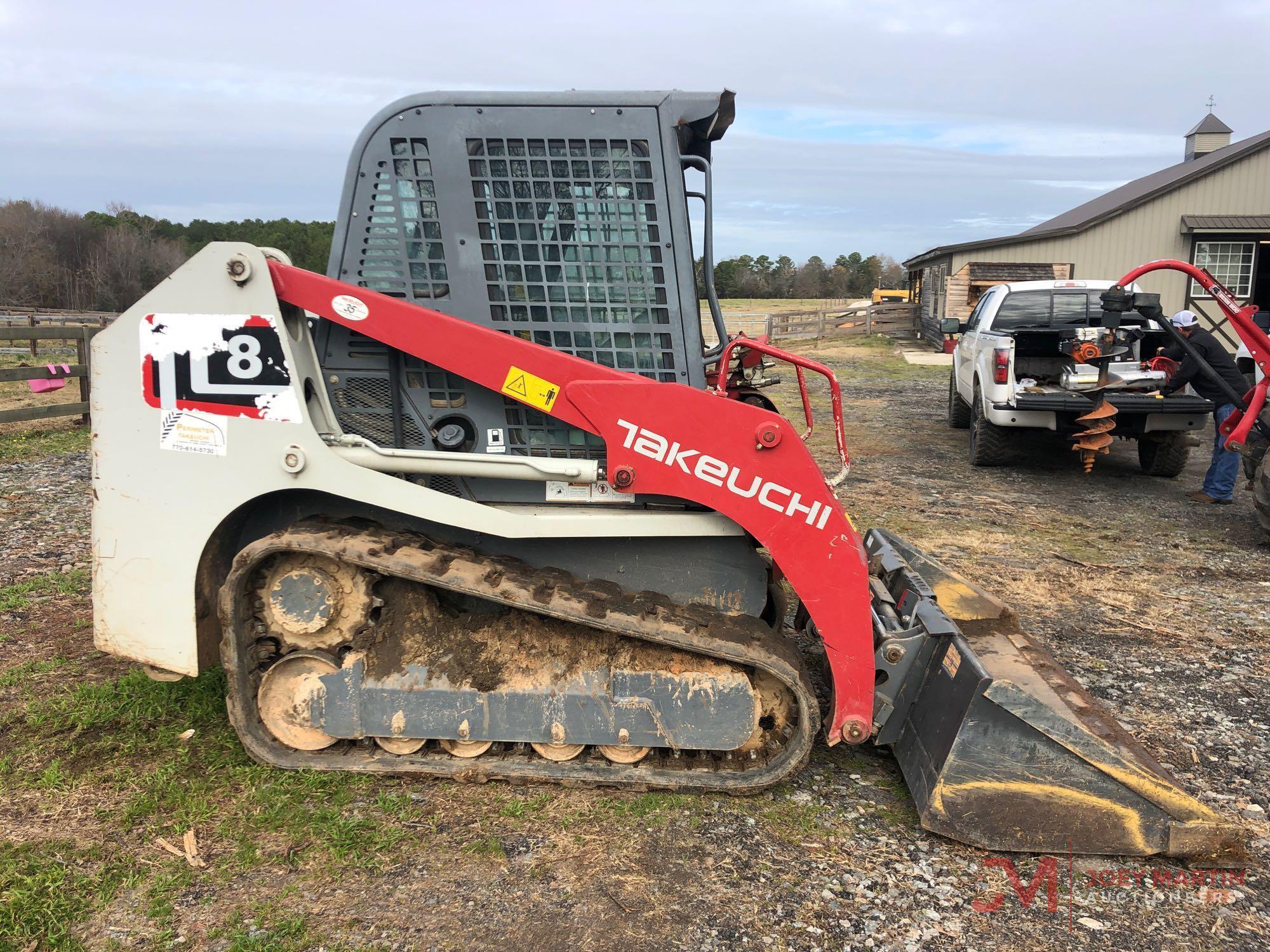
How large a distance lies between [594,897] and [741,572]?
136 centimetres

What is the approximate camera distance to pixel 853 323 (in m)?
31.8

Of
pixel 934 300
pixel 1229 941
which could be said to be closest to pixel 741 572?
pixel 1229 941

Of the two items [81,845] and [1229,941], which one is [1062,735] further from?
[81,845]

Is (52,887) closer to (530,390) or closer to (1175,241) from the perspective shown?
(530,390)

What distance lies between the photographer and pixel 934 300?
2884 cm

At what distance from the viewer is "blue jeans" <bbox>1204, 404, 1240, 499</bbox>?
28.1 feet

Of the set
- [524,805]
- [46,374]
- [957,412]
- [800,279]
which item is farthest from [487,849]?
[800,279]

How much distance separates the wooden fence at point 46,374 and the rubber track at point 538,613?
367 inches

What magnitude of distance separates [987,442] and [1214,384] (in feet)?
7.79

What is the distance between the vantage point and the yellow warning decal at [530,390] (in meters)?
3.40

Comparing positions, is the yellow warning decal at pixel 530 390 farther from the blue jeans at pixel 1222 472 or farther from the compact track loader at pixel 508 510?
the blue jeans at pixel 1222 472

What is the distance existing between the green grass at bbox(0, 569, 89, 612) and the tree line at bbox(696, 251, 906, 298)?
64.2 metres

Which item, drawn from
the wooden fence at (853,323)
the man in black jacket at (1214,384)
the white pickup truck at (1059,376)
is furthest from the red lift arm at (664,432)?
the wooden fence at (853,323)

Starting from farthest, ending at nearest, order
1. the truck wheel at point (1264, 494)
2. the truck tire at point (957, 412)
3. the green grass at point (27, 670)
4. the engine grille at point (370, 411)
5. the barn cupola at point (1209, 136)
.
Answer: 1. the barn cupola at point (1209, 136)
2. the truck tire at point (957, 412)
3. the truck wheel at point (1264, 494)
4. the green grass at point (27, 670)
5. the engine grille at point (370, 411)
